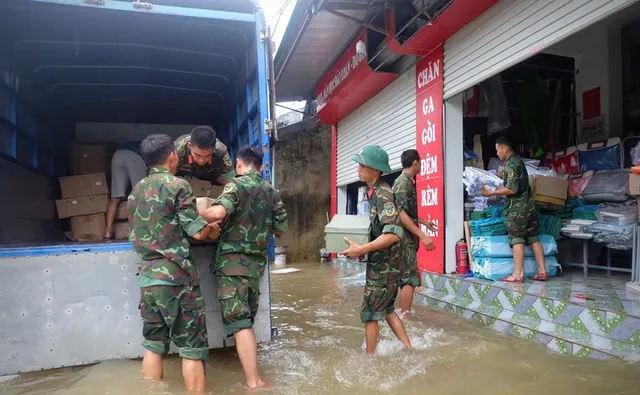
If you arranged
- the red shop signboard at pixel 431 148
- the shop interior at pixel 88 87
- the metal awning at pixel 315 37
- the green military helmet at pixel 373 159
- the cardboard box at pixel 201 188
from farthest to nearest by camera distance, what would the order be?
the metal awning at pixel 315 37 < the red shop signboard at pixel 431 148 < the cardboard box at pixel 201 188 < the shop interior at pixel 88 87 < the green military helmet at pixel 373 159

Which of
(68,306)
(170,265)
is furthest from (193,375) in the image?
(68,306)

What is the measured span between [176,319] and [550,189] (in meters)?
4.61

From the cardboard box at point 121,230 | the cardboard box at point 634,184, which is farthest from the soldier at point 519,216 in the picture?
the cardboard box at point 121,230

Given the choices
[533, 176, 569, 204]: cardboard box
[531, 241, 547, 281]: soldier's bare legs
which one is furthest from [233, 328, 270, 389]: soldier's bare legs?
[533, 176, 569, 204]: cardboard box

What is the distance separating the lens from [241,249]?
3.00m

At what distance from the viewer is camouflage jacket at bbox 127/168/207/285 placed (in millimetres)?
2660

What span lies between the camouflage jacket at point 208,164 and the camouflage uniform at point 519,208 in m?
2.96

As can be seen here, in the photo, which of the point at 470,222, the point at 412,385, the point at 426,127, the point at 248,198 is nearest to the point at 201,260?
the point at 248,198

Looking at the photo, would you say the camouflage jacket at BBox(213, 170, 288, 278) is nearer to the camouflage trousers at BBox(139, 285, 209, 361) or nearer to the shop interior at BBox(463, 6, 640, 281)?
the camouflage trousers at BBox(139, 285, 209, 361)

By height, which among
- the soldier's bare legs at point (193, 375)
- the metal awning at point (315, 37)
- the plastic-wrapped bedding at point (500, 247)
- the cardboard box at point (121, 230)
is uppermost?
the metal awning at point (315, 37)

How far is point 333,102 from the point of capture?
9.16 m

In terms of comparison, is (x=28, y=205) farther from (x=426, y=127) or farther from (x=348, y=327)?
(x=426, y=127)

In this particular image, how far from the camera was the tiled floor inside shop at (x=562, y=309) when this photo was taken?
321 centimetres

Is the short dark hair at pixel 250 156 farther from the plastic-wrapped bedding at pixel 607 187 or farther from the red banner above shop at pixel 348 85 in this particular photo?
the red banner above shop at pixel 348 85
